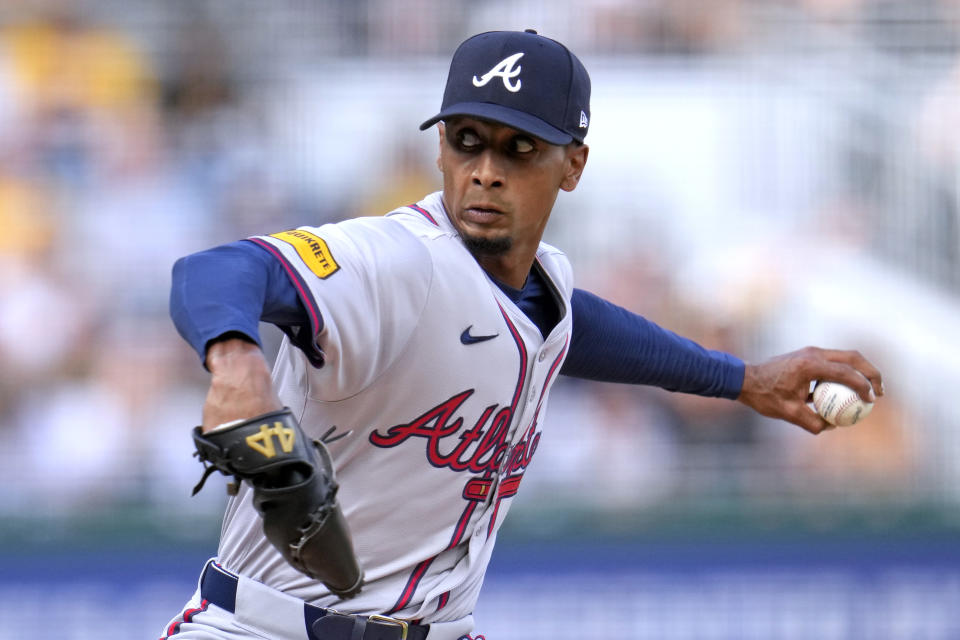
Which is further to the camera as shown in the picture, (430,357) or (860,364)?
(860,364)

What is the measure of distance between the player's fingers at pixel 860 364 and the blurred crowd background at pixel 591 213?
332 centimetres

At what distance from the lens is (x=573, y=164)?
10.4 ft

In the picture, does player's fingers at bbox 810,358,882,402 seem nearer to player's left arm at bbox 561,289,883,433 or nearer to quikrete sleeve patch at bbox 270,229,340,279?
player's left arm at bbox 561,289,883,433

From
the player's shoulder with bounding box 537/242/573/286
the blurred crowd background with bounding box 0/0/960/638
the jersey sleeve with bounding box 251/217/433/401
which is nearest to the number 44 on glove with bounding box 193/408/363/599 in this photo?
the jersey sleeve with bounding box 251/217/433/401

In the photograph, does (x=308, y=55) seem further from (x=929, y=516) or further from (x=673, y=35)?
(x=929, y=516)

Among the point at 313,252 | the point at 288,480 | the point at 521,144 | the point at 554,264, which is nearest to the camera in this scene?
the point at 288,480

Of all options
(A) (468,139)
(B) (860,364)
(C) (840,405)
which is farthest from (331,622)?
(B) (860,364)

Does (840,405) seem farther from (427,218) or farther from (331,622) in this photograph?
(331,622)

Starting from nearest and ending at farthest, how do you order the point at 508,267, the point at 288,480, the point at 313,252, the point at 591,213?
the point at 288,480 < the point at 313,252 < the point at 508,267 < the point at 591,213

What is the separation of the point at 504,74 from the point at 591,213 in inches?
183

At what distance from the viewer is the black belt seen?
2754 millimetres

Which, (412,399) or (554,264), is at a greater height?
(554,264)

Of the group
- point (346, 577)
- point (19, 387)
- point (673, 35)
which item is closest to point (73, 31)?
point (19, 387)

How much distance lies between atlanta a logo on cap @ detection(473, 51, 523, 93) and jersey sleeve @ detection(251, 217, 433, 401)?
40 cm
